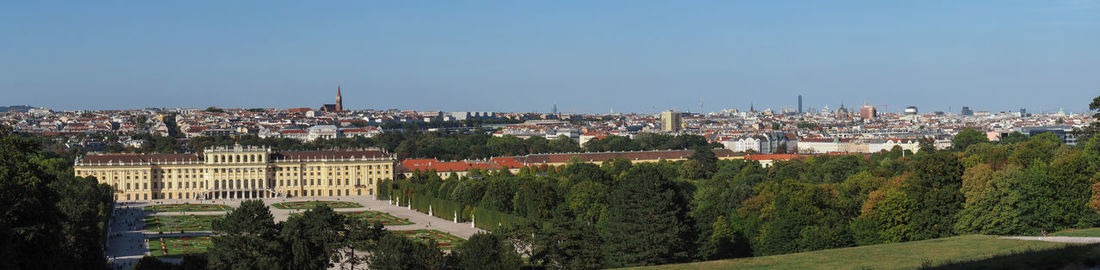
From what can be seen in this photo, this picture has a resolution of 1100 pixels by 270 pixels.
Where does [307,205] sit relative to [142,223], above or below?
below

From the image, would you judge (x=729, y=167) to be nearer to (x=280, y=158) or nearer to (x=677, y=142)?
(x=280, y=158)

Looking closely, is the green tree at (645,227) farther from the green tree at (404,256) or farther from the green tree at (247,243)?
the green tree at (247,243)

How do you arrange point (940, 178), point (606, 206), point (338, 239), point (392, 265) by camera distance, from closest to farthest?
point (392, 265) → point (338, 239) → point (940, 178) → point (606, 206)

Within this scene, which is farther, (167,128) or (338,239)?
(167,128)

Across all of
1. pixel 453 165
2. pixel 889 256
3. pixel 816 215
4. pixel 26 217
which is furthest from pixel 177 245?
pixel 453 165

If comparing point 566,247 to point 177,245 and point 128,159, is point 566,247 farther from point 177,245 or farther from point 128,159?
point 128,159

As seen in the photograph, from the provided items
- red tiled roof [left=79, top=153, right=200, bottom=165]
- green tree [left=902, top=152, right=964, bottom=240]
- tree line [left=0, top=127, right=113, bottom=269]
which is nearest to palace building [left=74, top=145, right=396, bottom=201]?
red tiled roof [left=79, top=153, right=200, bottom=165]

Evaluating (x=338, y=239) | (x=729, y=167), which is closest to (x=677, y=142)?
(x=729, y=167)

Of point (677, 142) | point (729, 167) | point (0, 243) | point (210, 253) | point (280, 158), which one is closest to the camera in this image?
point (0, 243)

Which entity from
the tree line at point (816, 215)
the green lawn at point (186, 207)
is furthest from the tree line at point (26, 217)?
the green lawn at point (186, 207)
